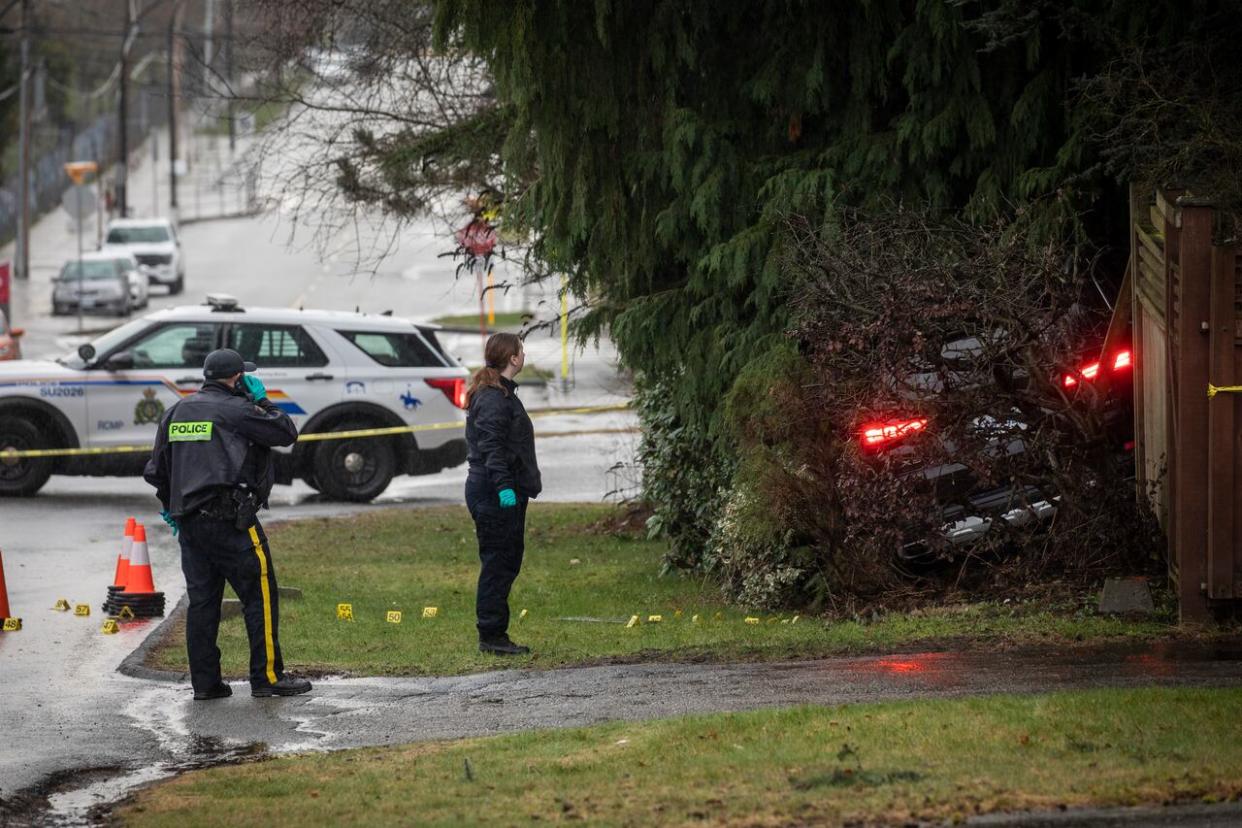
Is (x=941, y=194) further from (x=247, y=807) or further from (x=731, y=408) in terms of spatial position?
(x=247, y=807)

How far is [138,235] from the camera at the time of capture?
4819 cm

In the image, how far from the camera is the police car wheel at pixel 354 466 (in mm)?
18781

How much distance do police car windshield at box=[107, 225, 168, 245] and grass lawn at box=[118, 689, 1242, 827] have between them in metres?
42.1

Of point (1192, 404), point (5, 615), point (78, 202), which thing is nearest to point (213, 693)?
point (5, 615)

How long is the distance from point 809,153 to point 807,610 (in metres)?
3.00

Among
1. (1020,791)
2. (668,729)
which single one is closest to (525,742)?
(668,729)

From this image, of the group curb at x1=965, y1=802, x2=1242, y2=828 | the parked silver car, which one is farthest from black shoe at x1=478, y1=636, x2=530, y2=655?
the parked silver car

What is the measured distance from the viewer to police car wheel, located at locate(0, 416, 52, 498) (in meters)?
18.0

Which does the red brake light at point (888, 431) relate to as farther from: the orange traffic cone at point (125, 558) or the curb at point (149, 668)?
the orange traffic cone at point (125, 558)

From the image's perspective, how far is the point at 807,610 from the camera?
11.1 m

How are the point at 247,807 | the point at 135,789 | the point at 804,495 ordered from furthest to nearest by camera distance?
the point at 804,495 < the point at 135,789 < the point at 247,807

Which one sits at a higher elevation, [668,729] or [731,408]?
[731,408]

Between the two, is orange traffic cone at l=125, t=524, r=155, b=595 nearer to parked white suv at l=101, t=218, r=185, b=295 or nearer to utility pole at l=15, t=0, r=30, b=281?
parked white suv at l=101, t=218, r=185, b=295

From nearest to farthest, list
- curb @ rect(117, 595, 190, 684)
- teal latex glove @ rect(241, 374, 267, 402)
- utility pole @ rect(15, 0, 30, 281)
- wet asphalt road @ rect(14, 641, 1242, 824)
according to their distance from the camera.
Answer: wet asphalt road @ rect(14, 641, 1242, 824) < teal latex glove @ rect(241, 374, 267, 402) < curb @ rect(117, 595, 190, 684) < utility pole @ rect(15, 0, 30, 281)
